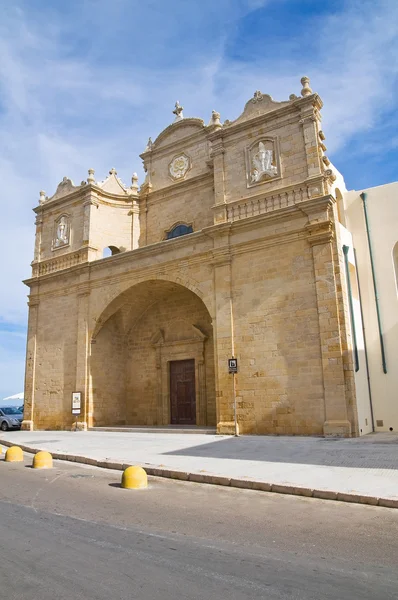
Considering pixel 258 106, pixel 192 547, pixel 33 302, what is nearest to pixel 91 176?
pixel 33 302

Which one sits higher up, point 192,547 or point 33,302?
point 33,302

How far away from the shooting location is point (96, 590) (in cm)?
295

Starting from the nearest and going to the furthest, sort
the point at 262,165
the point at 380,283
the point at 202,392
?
the point at 380,283 → the point at 262,165 → the point at 202,392

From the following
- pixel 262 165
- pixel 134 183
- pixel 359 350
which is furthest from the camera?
pixel 134 183

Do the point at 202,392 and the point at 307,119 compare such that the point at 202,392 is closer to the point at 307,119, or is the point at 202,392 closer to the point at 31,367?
the point at 31,367

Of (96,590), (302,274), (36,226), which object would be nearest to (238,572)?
(96,590)

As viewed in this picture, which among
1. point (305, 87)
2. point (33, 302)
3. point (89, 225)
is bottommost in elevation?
point (33, 302)

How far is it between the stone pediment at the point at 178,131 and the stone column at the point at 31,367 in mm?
8746

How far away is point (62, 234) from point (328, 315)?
12629 millimetres

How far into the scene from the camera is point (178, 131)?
1969 cm

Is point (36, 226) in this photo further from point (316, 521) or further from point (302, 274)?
point (316, 521)

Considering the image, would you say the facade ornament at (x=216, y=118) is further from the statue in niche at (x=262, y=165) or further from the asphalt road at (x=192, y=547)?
the asphalt road at (x=192, y=547)

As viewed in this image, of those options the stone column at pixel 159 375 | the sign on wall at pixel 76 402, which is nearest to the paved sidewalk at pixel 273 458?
the sign on wall at pixel 76 402

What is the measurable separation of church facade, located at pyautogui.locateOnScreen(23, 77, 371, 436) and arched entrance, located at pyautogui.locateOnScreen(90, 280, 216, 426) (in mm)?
55
